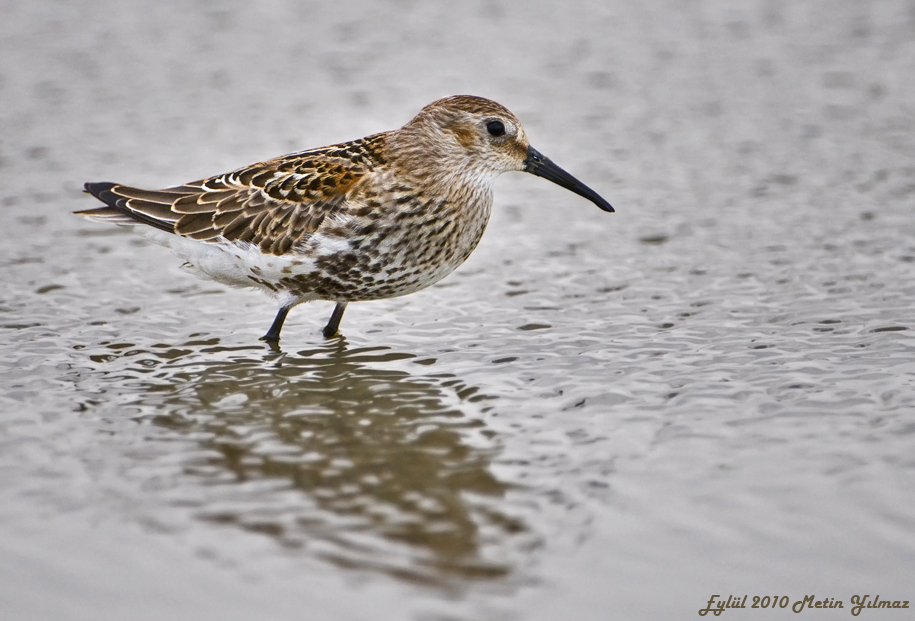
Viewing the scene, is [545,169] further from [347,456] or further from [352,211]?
[347,456]

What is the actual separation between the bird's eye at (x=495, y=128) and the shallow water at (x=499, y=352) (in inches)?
49.3

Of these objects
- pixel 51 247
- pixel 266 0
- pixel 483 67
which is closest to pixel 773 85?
pixel 483 67

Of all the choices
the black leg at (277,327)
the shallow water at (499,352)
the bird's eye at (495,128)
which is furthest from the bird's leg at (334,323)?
the bird's eye at (495,128)

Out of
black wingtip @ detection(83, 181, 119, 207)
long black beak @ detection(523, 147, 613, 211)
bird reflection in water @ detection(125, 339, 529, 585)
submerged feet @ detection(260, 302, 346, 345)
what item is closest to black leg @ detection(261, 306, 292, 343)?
submerged feet @ detection(260, 302, 346, 345)

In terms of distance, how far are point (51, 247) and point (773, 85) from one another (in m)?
7.58

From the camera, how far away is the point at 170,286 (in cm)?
764

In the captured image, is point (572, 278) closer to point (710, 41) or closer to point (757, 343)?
point (757, 343)

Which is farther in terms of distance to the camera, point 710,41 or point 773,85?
point 710,41

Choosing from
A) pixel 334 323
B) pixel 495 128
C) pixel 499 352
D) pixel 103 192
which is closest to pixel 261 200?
pixel 334 323

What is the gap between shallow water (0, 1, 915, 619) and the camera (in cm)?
417

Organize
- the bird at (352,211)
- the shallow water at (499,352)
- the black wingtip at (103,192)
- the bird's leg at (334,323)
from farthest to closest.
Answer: the black wingtip at (103,192) < the bird's leg at (334,323) < the bird at (352,211) < the shallow water at (499,352)

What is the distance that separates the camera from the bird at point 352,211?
6426 mm

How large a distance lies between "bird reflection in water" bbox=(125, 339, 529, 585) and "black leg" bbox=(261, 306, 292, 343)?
0.62ft

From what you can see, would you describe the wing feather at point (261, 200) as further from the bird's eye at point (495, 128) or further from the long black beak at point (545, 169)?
the long black beak at point (545, 169)
